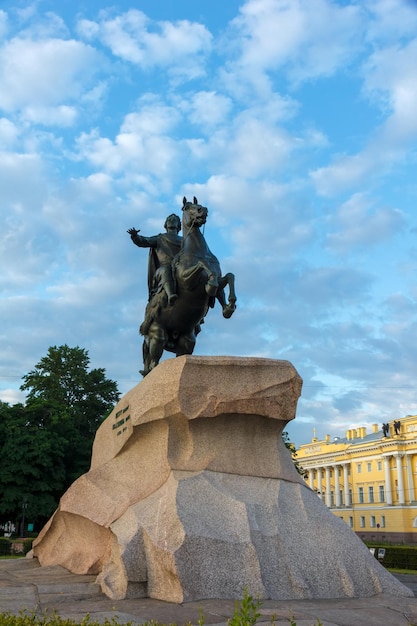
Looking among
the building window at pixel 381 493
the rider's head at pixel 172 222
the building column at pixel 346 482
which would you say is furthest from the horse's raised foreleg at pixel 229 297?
the building column at pixel 346 482

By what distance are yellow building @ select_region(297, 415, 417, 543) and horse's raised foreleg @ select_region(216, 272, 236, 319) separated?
73.8 metres

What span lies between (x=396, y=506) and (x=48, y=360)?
56167 mm

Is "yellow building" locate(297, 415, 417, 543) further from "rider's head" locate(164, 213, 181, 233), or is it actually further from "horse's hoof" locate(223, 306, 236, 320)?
"horse's hoof" locate(223, 306, 236, 320)

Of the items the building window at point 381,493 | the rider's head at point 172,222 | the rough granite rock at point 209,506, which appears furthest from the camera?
the building window at point 381,493

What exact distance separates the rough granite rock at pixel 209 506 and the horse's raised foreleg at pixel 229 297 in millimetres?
1356

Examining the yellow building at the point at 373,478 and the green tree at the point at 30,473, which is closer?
the green tree at the point at 30,473

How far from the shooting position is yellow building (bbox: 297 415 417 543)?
81938 millimetres

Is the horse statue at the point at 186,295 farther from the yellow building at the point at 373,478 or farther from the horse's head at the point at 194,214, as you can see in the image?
the yellow building at the point at 373,478

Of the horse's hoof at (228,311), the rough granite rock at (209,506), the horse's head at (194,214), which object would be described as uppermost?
the horse's head at (194,214)

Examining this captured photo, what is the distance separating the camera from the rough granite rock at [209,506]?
7578 millimetres

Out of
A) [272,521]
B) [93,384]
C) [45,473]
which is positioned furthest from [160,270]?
[93,384]

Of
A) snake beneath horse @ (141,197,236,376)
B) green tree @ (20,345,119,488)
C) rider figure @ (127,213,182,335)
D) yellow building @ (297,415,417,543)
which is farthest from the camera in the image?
yellow building @ (297,415,417,543)

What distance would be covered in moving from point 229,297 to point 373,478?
3355 inches

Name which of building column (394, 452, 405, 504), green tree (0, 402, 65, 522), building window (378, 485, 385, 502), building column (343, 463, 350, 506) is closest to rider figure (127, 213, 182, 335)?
green tree (0, 402, 65, 522)
